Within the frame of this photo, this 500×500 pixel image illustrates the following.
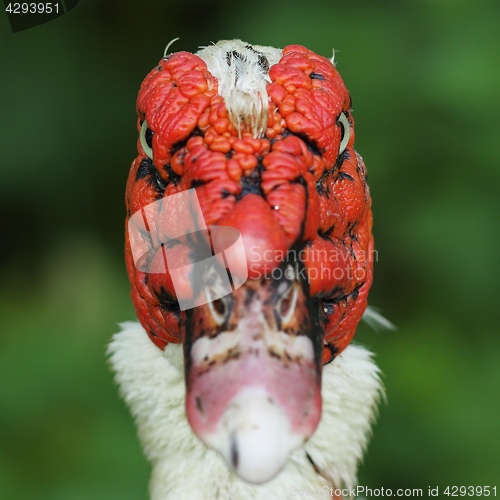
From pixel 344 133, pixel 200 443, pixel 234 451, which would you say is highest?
pixel 344 133

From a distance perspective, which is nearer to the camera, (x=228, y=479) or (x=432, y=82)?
(x=228, y=479)

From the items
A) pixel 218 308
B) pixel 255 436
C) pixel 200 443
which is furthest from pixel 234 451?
pixel 200 443

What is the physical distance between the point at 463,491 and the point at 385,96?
1859mm

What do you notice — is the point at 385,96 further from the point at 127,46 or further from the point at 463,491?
the point at 463,491

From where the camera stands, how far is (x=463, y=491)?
2496 mm

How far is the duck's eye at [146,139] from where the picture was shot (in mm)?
1498

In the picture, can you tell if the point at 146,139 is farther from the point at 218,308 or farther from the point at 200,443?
the point at 200,443

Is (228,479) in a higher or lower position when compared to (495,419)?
higher

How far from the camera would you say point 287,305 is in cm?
116

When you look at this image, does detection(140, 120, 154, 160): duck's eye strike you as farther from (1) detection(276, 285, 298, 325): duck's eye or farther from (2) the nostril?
(2) the nostril

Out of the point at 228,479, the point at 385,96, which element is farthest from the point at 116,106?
the point at 228,479

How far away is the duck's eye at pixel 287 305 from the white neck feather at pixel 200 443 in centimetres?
51

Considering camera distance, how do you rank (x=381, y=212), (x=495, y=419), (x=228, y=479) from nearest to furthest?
(x=228, y=479), (x=495, y=419), (x=381, y=212)

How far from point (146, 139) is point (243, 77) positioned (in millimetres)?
317
